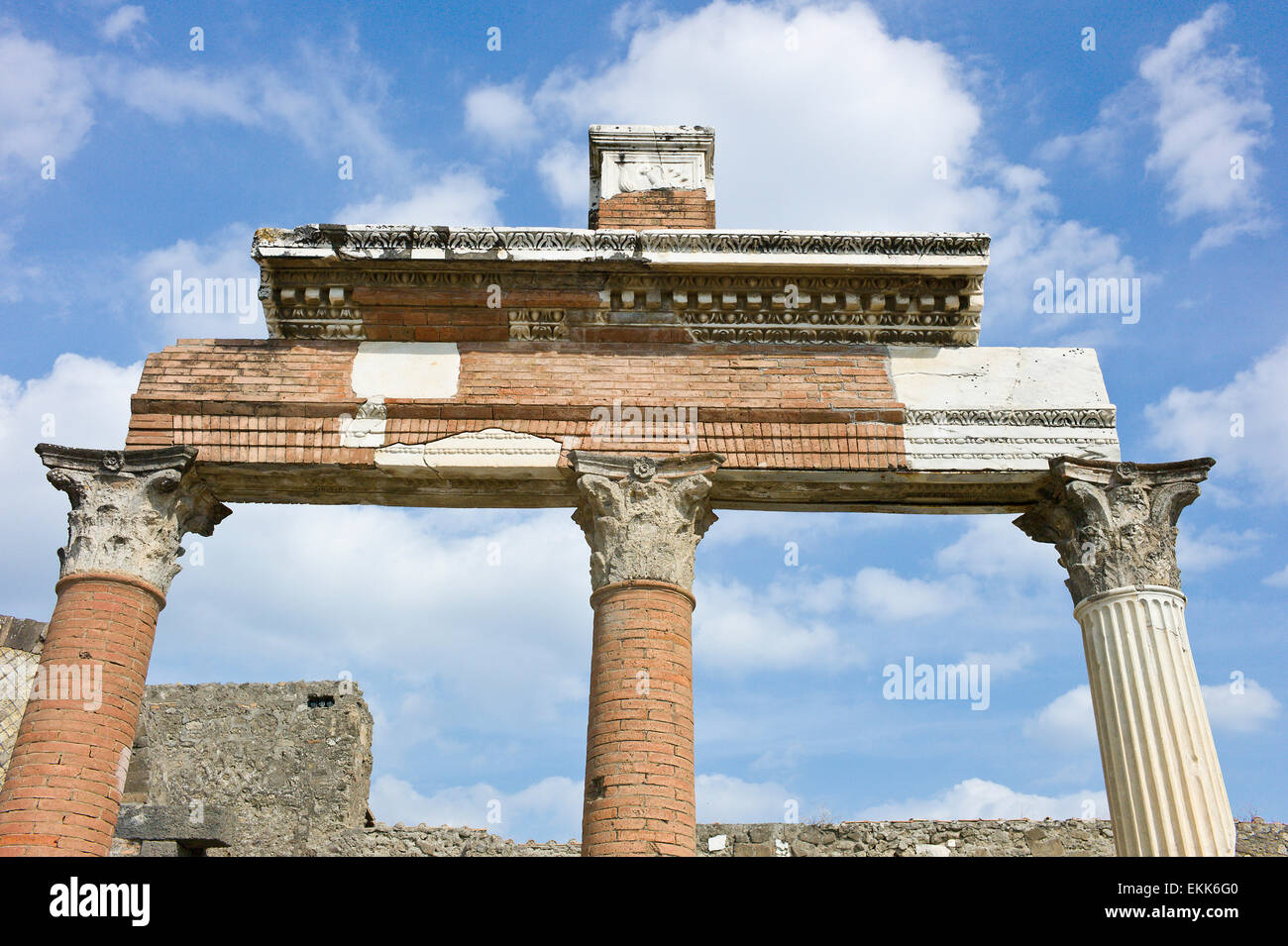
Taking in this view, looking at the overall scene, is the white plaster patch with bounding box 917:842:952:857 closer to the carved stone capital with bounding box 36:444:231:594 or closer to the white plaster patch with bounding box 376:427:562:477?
the white plaster patch with bounding box 376:427:562:477

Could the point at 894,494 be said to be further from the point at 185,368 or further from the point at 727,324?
the point at 185,368

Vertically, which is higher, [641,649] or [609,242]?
[609,242]

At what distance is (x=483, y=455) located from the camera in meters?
8.59

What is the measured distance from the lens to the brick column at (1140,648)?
7438 millimetres

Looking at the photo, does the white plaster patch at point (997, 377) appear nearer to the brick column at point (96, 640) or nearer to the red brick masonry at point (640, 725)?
the red brick masonry at point (640, 725)

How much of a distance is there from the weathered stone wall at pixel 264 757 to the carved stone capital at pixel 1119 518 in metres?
11.2

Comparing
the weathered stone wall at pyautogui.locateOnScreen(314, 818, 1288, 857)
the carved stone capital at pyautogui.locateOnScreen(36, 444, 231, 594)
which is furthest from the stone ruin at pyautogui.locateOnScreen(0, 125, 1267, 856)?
the weathered stone wall at pyautogui.locateOnScreen(314, 818, 1288, 857)

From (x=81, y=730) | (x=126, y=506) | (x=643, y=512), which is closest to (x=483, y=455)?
(x=643, y=512)

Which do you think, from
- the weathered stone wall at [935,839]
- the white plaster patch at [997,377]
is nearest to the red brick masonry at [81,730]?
the white plaster patch at [997,377]

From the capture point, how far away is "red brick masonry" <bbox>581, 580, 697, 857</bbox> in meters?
7.16

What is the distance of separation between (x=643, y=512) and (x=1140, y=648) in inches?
143

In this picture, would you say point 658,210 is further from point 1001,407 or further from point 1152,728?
point 1152,728

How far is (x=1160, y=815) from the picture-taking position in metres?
7.42

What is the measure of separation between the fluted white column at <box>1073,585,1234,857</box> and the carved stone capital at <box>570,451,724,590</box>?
295 centimetres
